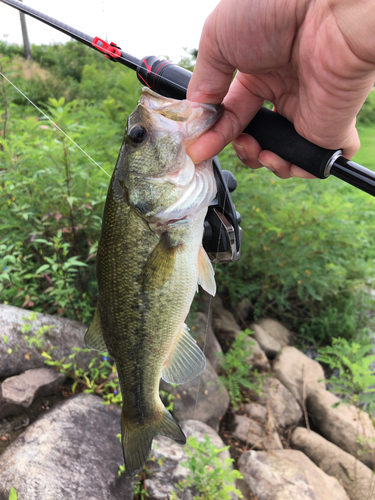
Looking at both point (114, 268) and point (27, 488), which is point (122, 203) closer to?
point (114, 268)

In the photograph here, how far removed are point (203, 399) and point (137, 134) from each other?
107 inches

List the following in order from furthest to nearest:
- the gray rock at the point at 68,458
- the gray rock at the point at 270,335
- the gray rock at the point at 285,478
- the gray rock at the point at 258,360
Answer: the gray rock at the point at 270,335
the gray rock at the point at 258,360
the gray rock at the point at 285,478
the gray rock at the point at 68,458

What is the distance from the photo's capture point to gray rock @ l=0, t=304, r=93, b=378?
8.54 ft

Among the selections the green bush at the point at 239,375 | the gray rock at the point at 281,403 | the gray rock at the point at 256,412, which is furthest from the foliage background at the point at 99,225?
the gray rock at the point at 256,412

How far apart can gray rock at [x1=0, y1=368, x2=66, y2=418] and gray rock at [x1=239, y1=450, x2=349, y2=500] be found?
168 cm

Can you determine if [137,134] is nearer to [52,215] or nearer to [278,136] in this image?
[278,136]

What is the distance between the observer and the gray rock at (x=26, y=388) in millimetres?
2375

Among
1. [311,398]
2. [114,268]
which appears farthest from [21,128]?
[311,398]

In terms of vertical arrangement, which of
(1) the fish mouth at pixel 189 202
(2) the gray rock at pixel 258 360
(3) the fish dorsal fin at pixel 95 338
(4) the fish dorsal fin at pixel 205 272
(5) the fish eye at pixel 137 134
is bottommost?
(2) the gray rock at pixel 258 360

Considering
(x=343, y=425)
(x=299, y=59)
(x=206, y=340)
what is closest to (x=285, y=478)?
(x=343, y=425)

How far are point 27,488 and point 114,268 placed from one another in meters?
1.49

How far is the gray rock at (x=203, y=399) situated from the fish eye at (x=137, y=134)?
7.64ft

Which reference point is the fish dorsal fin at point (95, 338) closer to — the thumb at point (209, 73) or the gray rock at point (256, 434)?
the thumb at point (209, 73)

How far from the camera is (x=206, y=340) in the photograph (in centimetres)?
383
